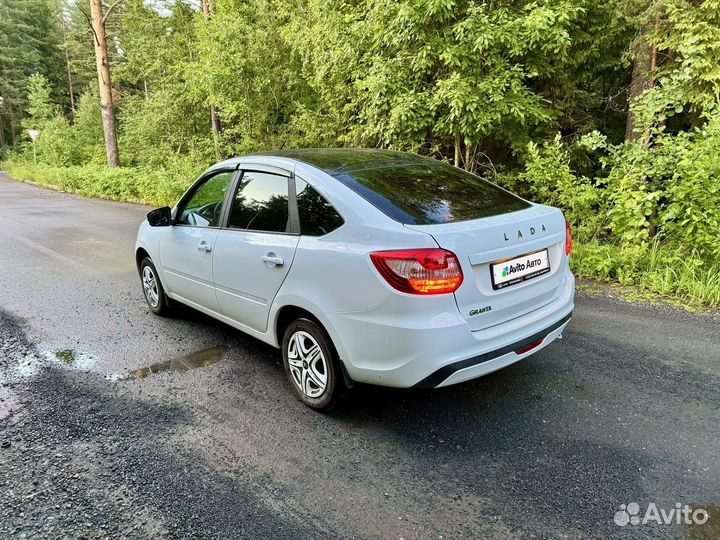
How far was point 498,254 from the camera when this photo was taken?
2.78 meters

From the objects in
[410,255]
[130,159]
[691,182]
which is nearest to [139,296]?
[410,255]

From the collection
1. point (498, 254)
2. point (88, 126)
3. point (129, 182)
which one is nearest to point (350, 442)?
point (498, 254)

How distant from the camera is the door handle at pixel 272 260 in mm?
3194

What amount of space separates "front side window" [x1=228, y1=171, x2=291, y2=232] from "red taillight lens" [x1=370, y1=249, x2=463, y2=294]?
0.95 metres

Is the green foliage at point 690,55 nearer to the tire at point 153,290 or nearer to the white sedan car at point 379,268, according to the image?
the white sedan car at point 379,268

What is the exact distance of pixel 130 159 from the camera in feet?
80.4

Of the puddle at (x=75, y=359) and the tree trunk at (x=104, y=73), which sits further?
the tree trunk at (x=104, y=73)

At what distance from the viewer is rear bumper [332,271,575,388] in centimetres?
258

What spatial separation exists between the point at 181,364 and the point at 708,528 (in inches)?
141

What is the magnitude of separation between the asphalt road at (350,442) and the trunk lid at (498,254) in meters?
0.74

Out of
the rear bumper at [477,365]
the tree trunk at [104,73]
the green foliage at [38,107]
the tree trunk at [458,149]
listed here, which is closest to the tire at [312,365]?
the rear bumper at [477,365]

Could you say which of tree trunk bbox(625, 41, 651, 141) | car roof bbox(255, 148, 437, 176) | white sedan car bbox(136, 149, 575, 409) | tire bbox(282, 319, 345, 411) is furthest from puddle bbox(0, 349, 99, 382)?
tree trunk bbox(625, 41, 651, 141)

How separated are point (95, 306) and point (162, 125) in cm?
1666

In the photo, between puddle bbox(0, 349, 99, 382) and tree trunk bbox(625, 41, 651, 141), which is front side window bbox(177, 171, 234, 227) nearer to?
puddle bbox(0, 349, 99, 382)
